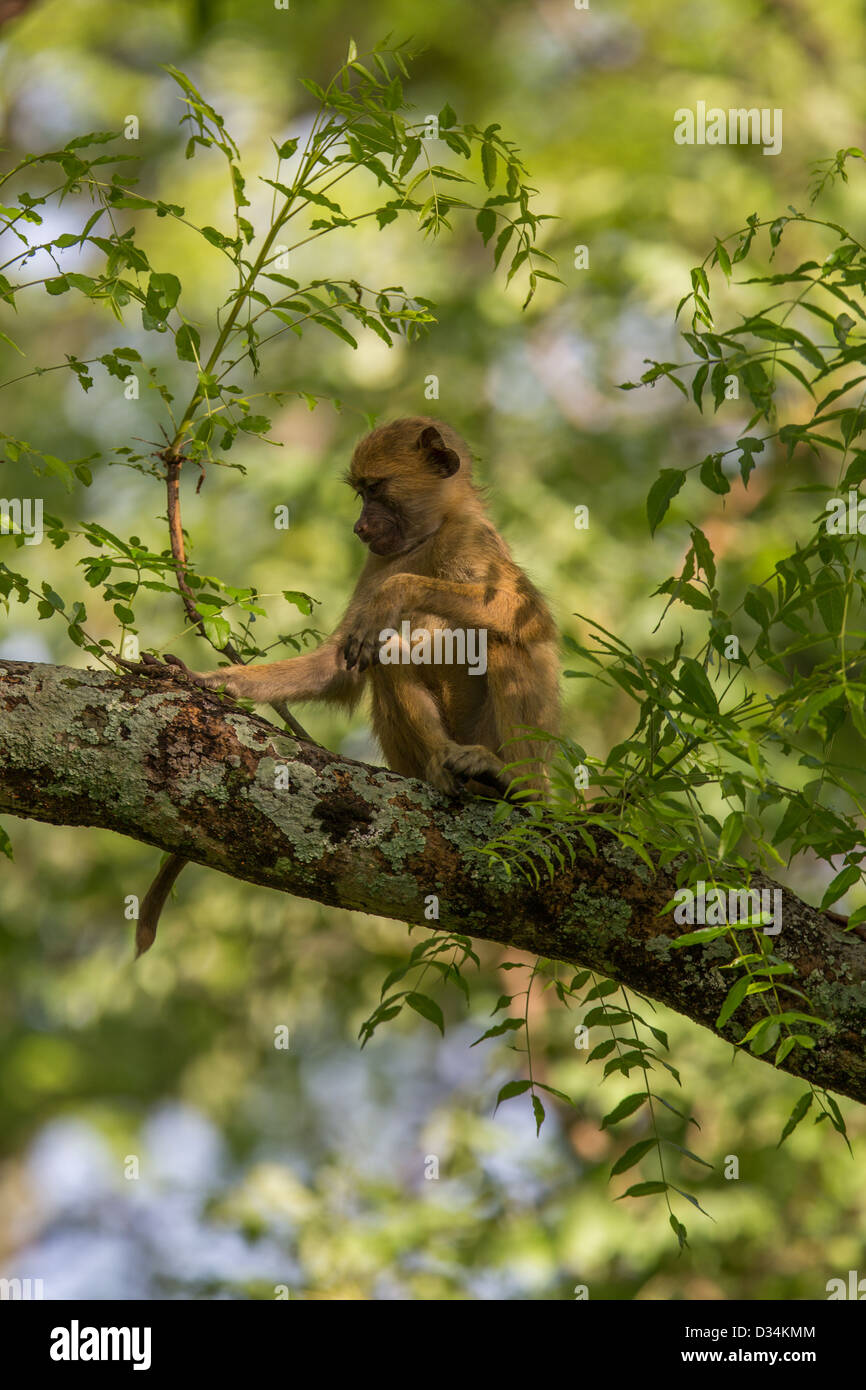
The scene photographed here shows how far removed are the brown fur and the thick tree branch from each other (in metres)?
0.47

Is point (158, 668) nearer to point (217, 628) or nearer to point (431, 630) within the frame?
point (217, 628)

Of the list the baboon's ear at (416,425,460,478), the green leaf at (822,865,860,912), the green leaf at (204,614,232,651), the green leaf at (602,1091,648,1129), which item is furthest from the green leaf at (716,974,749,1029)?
the baboon's ear at (416,425,460,478)

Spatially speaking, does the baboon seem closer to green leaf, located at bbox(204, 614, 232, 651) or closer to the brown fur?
the brown fur

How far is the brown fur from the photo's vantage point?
4.95m

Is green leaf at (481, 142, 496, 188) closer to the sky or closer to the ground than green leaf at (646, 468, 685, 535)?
closer to the sky

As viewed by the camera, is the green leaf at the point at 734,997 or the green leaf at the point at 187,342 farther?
the green leaf at the point at 187,342

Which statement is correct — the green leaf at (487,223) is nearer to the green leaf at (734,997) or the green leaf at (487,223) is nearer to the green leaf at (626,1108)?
the green leaf at (734,997)

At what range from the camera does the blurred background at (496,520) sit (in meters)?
8.84

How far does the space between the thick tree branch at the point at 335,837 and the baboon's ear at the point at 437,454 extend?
234cm

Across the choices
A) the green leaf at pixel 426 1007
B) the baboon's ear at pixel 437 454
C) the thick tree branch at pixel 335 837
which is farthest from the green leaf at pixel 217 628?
the baboon's ear at pixel 437 454

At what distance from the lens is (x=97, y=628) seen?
40.4 feet

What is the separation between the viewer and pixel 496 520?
8945mm

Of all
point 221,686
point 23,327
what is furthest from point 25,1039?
point 221,686

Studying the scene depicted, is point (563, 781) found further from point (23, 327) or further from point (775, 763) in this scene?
point (23, 327)
